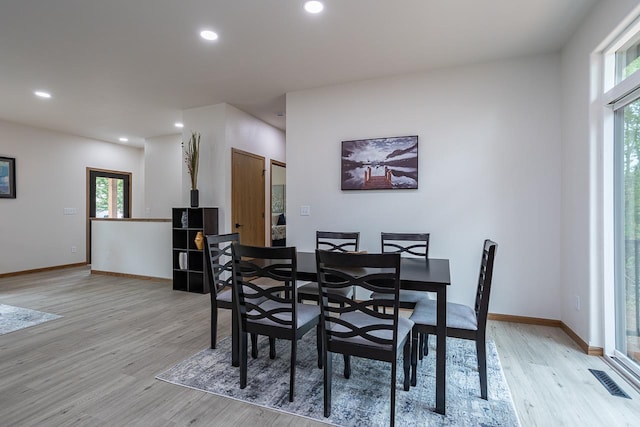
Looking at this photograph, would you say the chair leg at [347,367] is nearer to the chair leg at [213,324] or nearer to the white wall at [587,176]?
the chair leg at [213,324]

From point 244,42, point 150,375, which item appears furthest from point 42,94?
point 150,375

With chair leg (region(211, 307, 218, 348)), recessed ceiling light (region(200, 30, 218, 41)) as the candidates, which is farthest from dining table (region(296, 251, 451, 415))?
recessed ceiling light (region(200, 30, 218, 41))

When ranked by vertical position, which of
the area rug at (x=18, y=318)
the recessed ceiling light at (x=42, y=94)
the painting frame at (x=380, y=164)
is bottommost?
the area rug at (x=18, y=318)

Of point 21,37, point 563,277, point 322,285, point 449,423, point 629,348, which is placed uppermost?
point 21,37

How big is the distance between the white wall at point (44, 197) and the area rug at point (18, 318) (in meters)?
2.59

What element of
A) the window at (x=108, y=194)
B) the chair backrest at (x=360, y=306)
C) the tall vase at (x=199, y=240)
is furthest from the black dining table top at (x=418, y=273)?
the window at (x=108, y=194)

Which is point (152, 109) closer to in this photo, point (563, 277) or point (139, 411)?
point (139, 411)

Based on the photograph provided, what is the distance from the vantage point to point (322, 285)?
178 centimetres

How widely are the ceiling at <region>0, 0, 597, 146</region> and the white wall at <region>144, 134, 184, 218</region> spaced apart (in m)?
2.23

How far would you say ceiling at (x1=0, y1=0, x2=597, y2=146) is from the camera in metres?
2.51

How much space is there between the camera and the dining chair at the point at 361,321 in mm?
1625

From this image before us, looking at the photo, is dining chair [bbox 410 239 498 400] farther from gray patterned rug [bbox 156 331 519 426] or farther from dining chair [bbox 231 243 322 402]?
dining chair [bbox 231 243 322 402]

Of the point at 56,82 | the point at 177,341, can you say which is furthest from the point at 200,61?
the point at 177,341

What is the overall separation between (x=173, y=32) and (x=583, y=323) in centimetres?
431
